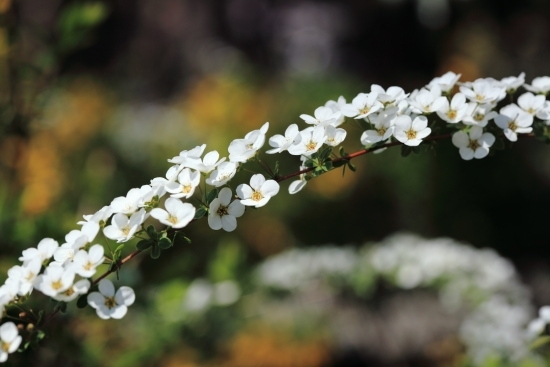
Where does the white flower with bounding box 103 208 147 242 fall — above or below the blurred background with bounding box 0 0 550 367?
below

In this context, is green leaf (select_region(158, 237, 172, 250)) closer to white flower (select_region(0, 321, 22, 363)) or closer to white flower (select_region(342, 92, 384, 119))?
white flower (select_region(0, 321, 22, 363))

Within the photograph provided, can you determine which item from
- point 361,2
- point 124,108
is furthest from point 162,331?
point 361,2

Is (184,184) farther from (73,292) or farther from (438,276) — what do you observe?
(438,276)

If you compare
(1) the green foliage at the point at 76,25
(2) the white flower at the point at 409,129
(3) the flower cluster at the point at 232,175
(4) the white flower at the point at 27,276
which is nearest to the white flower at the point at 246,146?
(3) the flower cluster at the point at 232,175

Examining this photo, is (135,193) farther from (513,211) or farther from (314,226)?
(513,211)

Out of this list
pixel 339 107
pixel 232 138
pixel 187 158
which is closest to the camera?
pixel 187 158

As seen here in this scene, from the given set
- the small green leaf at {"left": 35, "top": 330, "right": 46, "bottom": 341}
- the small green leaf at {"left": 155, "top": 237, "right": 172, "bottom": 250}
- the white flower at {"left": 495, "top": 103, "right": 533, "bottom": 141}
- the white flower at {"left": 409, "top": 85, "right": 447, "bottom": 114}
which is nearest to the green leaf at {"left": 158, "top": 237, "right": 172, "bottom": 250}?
the small green leaf at {"left": 155, "top": 237, "right": 172, "bottom": 250}

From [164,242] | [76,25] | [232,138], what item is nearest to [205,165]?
[164,242]
